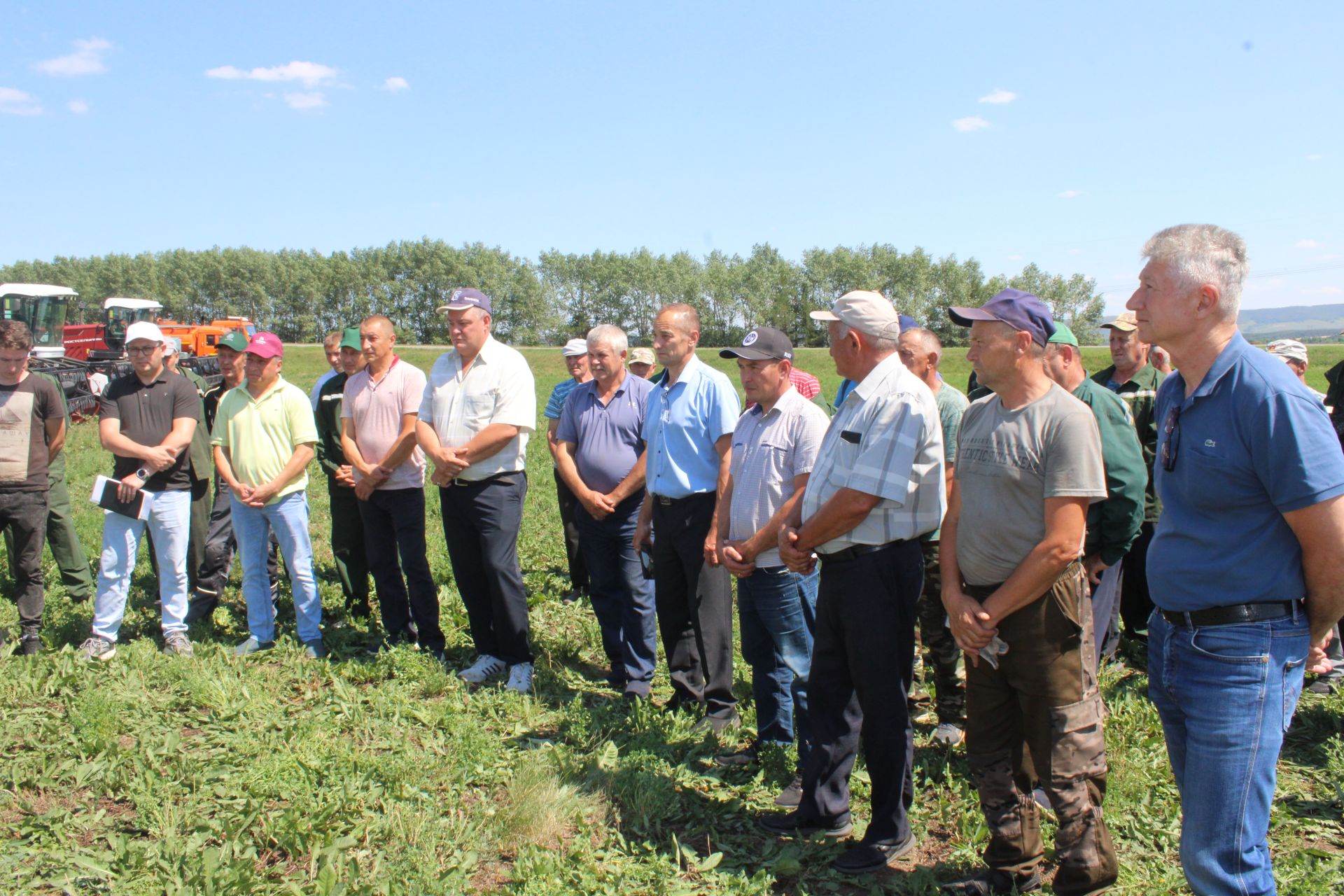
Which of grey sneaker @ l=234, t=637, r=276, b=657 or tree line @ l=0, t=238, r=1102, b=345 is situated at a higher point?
tree line @ l=0, t=238, r=1102, b=345

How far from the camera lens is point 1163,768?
4293mm

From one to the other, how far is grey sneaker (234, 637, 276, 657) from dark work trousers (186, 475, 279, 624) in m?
0.56

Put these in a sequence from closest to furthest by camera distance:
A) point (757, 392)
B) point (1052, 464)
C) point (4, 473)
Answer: point (1052, 464), point (757, 392), point (4, 473)

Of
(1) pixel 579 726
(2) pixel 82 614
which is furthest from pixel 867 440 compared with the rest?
(2) pixel 82 614

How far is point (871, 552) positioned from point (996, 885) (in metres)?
1.36

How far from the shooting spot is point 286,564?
5.96 metres

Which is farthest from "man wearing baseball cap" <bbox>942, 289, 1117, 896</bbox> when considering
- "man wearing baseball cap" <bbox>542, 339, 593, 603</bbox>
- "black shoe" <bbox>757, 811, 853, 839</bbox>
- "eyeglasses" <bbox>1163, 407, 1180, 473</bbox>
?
"man wearing baseball cap" <bbox>542, 339, 593, 603</bbox>

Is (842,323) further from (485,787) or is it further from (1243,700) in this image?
(485,787)

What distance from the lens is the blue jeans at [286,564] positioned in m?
5.97

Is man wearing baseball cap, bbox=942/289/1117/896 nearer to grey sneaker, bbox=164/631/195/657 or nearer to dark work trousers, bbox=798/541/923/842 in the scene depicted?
dark work trousers, bbox=798/541/923/842

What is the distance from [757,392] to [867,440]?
91 centimetres

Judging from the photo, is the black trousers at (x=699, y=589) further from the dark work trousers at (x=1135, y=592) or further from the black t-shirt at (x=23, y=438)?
the black t-shirt at (x=23, y=438)

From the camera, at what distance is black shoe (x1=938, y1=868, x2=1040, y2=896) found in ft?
10.9

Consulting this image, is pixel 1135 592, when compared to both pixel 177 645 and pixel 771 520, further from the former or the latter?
pixel 177 645
